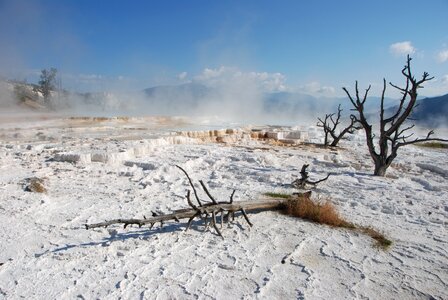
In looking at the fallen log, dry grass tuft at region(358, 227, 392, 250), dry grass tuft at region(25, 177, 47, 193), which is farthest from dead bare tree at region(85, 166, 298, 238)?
dry grass tuft at region(25, 177, 47, 193)

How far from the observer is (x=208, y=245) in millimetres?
3234

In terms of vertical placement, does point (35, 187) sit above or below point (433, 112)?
below

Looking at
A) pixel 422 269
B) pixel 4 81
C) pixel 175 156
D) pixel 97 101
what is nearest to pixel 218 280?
pixel 422 269

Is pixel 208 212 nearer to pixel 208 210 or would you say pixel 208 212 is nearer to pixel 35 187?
pixel 208 210

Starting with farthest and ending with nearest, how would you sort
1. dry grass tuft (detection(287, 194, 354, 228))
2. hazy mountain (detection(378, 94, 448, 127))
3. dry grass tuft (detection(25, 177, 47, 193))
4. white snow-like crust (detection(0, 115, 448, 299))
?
hazy mountain (detection(378, 94, 448, 127)) → dry grass tuft (detection(25, 177, 47, 193)) → dry grass tuft (detection(287, 194, 354, 228)) → white snow-like crust (detection(0, 115, 448, 299))

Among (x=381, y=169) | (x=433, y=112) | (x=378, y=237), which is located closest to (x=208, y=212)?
(x=378, y=237)

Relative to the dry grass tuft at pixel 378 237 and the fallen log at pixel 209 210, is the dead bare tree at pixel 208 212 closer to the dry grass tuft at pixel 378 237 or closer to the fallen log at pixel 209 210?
the fallen log at pixel 209 210

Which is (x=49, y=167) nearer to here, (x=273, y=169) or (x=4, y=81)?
(x=273, y=169)

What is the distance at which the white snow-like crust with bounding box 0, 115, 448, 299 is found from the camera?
8.45ft

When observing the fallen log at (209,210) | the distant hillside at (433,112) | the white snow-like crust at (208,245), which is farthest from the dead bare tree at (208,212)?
the distant hillside at (433,112)

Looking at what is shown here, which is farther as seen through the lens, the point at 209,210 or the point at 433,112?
the point at 433,112

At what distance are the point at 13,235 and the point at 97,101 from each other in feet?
117

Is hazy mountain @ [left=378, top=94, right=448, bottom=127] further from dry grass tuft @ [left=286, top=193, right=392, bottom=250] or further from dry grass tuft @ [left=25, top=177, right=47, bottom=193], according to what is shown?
dry grass tuft @ [left=25, top=177, right=47, bottom=193]

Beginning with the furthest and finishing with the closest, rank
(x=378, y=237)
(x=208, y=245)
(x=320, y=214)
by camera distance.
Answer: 1. (x=320, y=214)
2. (x=378, y=237)
3. (x=208, y=245)
